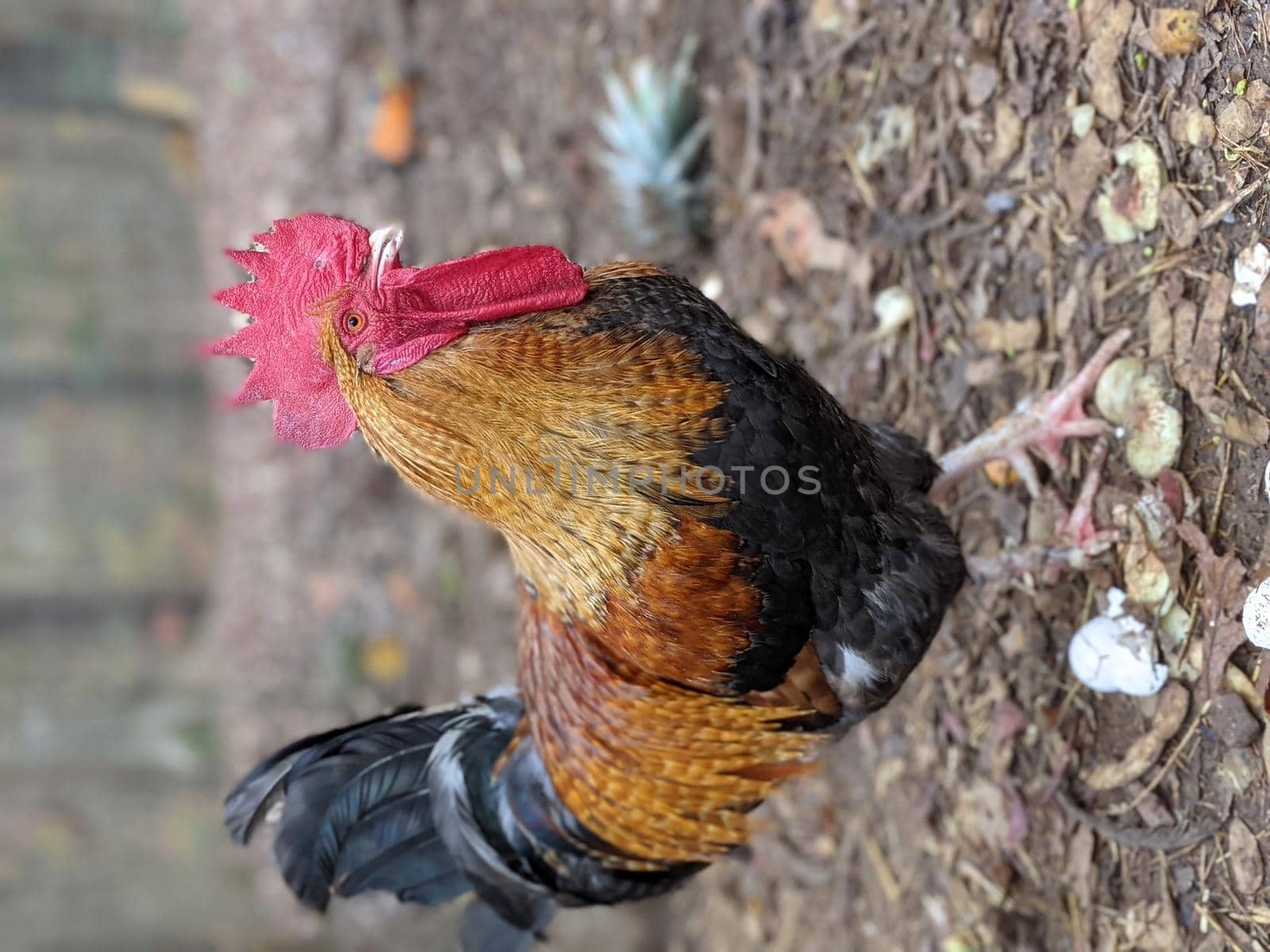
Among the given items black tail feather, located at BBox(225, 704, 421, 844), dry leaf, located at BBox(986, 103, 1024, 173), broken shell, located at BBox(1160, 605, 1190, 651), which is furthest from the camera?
dry leaf, located at BBox(986, 103, 1024, 173)

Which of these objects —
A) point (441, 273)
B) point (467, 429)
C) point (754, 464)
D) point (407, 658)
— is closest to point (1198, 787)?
point (754, 464)

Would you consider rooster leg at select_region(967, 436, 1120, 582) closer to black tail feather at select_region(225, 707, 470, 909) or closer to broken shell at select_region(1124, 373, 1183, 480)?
broken shell at select_region(1124, 373, 1183, 480)

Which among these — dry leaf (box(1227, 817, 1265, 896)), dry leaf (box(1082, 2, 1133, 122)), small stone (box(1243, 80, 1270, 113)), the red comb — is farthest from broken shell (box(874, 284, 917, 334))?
the red comb

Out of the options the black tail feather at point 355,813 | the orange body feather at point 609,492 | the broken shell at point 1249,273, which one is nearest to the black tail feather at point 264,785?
the black tail feather at point 355,813

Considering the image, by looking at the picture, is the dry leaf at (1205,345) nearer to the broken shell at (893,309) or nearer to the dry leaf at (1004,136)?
the dry leaf at (1004,136)

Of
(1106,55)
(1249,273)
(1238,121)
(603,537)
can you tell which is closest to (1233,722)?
(1249,273)

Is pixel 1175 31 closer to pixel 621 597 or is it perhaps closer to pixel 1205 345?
pixel 1205 345
